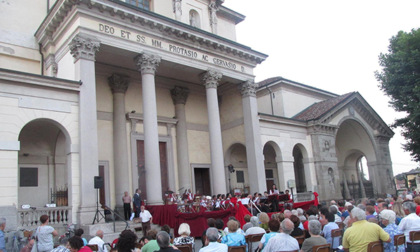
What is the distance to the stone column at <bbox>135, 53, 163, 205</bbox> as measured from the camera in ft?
57.5

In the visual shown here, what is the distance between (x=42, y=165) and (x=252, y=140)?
1189cm

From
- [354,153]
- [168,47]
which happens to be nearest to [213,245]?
[168,47]

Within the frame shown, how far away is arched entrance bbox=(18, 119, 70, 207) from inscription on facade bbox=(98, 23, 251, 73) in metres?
5.09

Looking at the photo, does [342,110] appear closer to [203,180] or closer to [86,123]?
[203,180]

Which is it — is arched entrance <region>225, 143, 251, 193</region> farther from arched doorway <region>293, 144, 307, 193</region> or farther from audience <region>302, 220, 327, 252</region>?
audience <region>302, 220, 327, 252</region>

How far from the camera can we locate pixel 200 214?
15922 mm

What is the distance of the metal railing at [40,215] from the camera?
13570mm

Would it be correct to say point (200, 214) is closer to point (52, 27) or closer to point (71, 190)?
point (71, 190)

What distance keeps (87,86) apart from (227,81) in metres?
10.2

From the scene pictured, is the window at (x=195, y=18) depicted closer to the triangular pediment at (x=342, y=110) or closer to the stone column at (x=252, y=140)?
the stone column at (x=252, y=140)

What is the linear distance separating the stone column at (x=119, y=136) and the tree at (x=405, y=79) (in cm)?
1911

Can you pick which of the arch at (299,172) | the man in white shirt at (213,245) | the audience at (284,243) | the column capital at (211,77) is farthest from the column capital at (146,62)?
the arch at (299,172)

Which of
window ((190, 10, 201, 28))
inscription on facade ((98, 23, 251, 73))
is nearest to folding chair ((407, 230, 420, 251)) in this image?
inscription on facade ((98, 23, 251, 73))

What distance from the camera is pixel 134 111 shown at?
21625 mm
